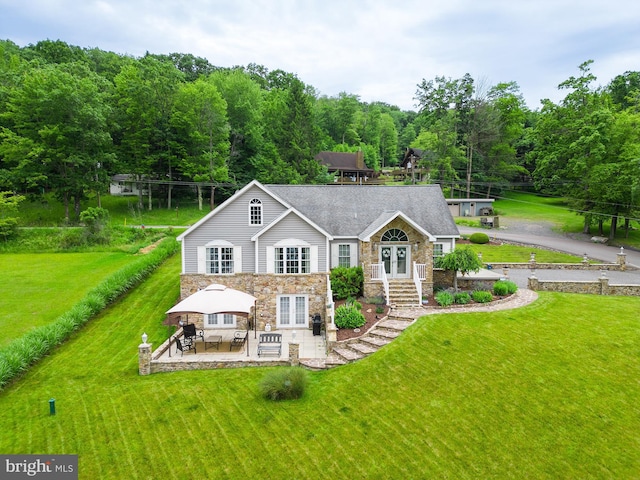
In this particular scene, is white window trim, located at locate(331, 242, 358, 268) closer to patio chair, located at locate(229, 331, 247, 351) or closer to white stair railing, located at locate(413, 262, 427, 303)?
white stair railing, located at locate(413, 262, 427, 303)

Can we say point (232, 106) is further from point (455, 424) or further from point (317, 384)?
point (455, 424)

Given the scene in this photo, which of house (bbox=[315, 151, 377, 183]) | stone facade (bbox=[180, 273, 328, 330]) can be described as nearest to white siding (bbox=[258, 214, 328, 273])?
stone facade (bbox=[180, 273, 328, 330])

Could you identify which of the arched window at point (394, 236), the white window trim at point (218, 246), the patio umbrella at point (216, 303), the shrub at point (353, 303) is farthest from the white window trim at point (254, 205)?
the arched window at point (394, 236)

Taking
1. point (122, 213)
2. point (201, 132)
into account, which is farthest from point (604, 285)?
point (122, 213)

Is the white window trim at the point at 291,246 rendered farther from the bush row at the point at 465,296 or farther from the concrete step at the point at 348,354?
the bush row at the point at 465,296

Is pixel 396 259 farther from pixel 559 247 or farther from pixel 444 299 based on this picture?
pixel 559 247
